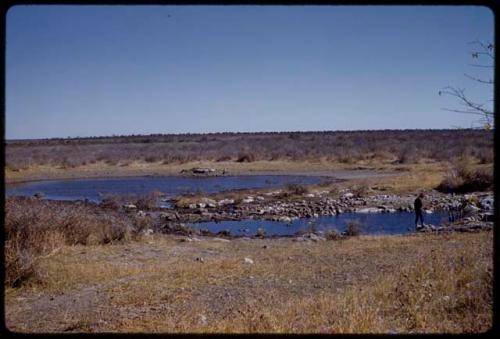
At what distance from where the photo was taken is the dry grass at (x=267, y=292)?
218 inches

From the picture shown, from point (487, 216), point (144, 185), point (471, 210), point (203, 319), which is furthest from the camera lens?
point (144, 185)

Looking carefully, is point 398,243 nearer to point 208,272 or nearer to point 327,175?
A: point 208,272

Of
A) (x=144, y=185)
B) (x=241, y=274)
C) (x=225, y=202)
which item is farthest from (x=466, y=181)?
(x=144, y=185)

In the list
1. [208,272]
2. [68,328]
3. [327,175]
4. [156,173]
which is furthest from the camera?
[156,173]

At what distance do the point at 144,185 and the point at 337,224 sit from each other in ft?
59.1

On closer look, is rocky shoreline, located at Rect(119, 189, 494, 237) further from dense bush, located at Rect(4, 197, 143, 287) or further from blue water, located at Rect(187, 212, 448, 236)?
dense bush, located at Rect(4, 197, 143, 287)

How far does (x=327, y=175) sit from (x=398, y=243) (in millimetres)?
23593

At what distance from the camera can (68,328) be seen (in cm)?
595

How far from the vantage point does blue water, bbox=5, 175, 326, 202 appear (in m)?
28.6

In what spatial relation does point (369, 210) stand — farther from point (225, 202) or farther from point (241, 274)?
point (241, 274)

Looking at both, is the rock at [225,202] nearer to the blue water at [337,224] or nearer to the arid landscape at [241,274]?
the arid landscape at [241,274]

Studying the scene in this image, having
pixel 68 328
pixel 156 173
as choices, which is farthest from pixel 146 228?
pixel 156 173

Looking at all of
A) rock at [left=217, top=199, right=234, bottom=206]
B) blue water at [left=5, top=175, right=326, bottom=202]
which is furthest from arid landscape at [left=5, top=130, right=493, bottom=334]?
blue water at [left=5, top=175, right=326, bottom=202]

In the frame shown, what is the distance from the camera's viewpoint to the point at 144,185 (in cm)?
3312
